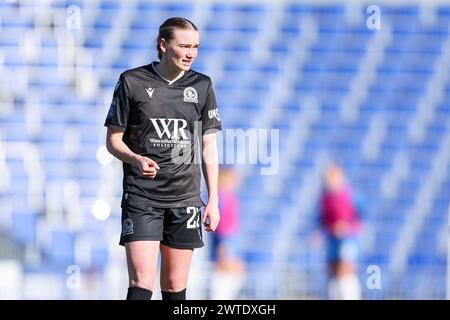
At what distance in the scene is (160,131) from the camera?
16.0 ft

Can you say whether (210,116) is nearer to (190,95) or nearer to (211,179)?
(190,95)

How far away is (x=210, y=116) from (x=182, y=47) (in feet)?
1.26

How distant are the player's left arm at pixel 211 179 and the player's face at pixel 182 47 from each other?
0.37 m

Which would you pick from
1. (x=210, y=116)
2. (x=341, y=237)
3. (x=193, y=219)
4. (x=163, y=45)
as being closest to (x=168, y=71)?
(x=163, y=45)

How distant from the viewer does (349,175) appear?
30.4 ft

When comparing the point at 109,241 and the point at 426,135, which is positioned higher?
the point at 426,135

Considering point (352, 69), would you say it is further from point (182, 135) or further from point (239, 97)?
point (182, 135)

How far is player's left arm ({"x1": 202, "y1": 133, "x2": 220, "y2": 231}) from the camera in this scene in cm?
494

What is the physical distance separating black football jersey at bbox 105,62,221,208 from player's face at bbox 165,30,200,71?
14 centimetres

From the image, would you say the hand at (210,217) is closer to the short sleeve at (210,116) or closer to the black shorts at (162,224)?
the black shorts at (162,224)
